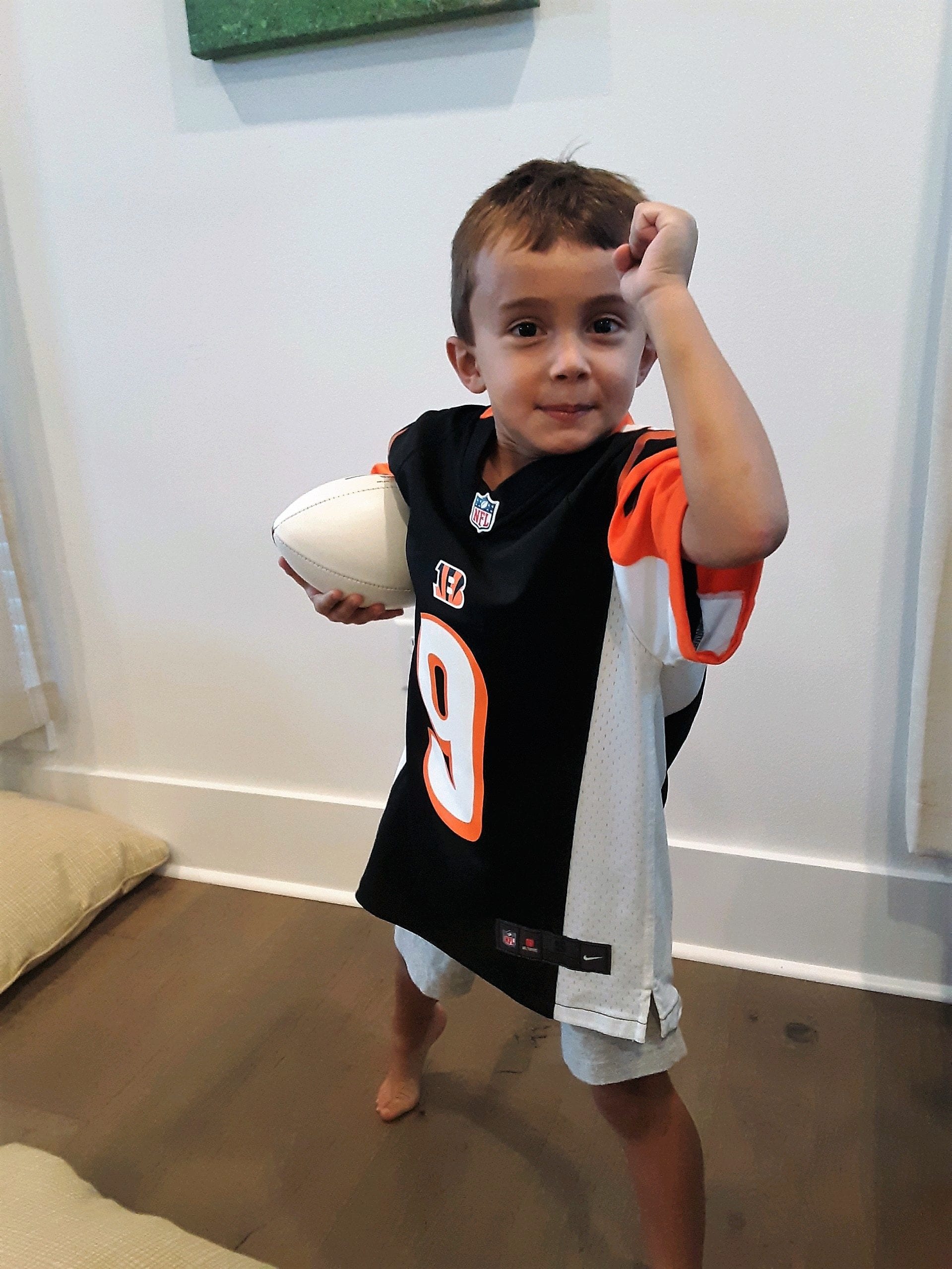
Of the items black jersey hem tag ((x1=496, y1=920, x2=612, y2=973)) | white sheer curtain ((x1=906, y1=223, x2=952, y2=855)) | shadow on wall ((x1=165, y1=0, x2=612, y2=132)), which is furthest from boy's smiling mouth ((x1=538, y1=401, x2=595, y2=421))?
shadow on wall ((x1=165, y1=0, x2=612, y2=132))

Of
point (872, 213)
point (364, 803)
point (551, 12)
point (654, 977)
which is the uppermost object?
point (551, 12)

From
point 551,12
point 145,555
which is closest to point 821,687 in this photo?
point 551,12

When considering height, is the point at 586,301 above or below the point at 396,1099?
above

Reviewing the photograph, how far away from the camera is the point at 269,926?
1.57 meters

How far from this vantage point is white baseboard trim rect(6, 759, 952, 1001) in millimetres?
1324

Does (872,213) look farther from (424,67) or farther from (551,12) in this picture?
(424,67)

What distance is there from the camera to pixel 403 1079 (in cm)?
116

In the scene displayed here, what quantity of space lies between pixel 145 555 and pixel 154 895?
2.07 feet

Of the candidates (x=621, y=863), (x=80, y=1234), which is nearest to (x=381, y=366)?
(x=621, y=863)

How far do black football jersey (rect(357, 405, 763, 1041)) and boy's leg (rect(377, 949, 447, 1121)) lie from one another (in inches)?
10.5

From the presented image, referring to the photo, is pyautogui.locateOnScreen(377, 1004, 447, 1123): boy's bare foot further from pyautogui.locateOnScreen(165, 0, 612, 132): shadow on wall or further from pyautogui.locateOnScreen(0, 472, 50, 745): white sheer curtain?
pyautogui.locateOnScreen(165, 0, 612, 132): shadow on wall

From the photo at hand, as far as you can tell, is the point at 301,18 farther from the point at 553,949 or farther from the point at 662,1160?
the point at 662,1160

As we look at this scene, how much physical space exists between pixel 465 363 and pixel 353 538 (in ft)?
0.77

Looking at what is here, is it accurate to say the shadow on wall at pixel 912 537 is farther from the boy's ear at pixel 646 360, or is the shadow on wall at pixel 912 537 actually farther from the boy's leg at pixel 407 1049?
the boy's leg at pixel 407 1049
